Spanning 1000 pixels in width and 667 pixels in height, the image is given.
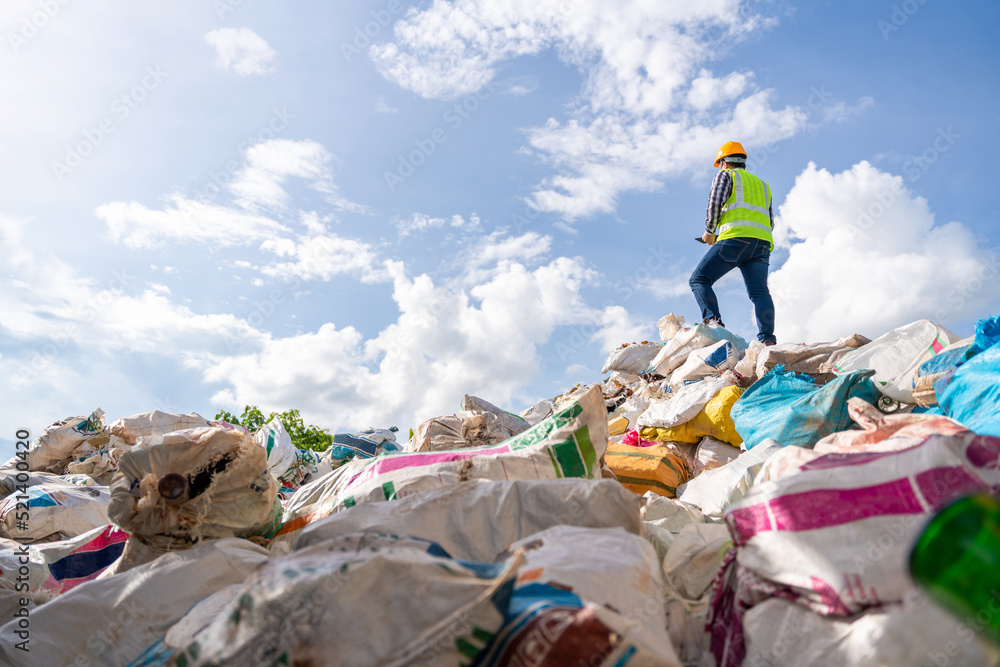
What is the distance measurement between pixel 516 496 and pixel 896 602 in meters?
0.72

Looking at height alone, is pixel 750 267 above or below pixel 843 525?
above

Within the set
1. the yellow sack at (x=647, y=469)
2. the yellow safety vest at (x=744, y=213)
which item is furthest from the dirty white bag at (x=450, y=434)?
the yellow safety vest at (x=744, y=213)

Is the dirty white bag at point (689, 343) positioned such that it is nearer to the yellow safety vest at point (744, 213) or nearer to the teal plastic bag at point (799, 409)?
the yellow safety vest at point (744, 213)

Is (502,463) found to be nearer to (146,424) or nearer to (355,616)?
(355,616)

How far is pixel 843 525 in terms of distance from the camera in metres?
0.96

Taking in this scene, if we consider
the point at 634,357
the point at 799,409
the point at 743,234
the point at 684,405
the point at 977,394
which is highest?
the point at 743,234

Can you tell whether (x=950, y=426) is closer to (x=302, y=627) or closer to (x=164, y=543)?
(x=302, y=627)

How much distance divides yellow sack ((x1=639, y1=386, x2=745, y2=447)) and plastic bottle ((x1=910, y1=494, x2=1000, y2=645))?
255 cm

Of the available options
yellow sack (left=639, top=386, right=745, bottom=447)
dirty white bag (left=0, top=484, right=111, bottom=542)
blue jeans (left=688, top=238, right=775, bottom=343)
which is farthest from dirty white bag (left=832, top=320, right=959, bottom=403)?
dirty white bag (left=0, top=484, right=111, bottom=542)

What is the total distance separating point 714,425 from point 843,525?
210 centimetres

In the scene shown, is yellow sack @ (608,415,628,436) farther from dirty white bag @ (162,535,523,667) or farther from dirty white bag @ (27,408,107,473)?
dirty white bag @ (27,408,107,473)

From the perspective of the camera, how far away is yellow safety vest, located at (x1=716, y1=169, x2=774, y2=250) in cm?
419

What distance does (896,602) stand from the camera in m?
0.85

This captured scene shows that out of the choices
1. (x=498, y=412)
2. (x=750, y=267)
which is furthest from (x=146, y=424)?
→ (x=750, y=267)
